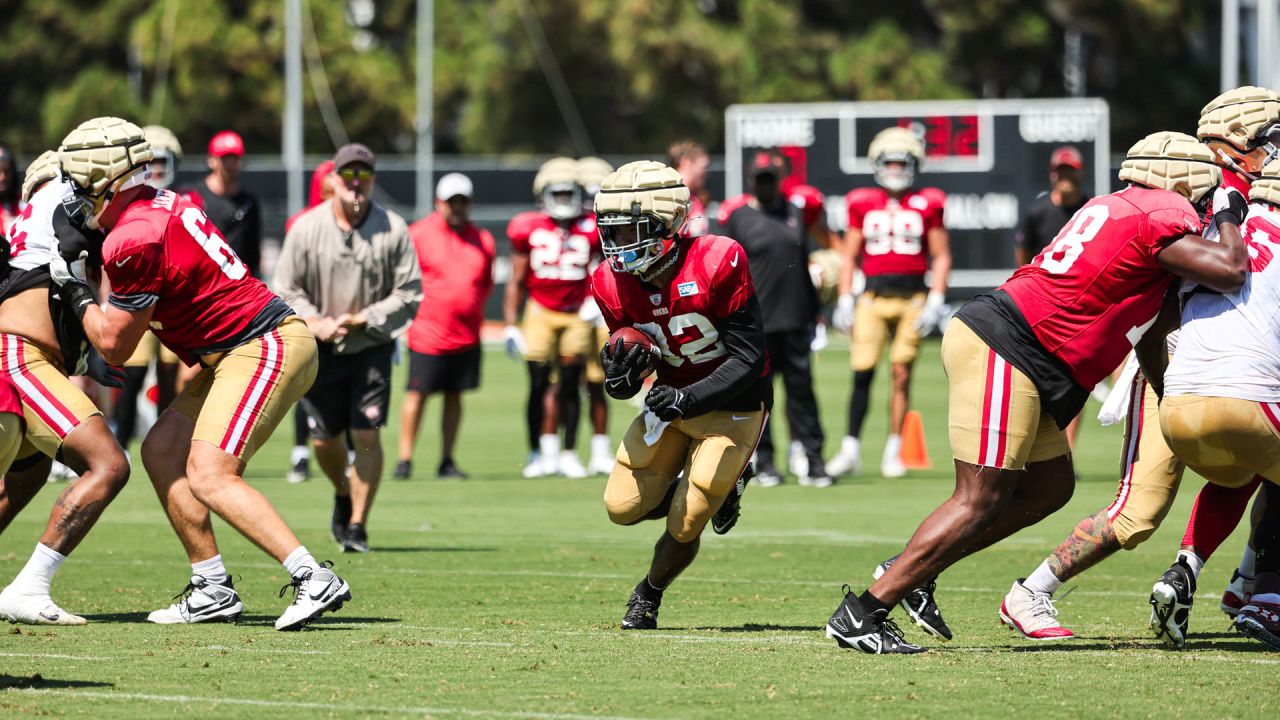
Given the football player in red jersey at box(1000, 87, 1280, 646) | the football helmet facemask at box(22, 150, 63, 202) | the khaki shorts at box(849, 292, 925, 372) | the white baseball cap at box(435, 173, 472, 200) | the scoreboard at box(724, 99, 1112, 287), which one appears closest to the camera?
the football player in red jersey at box(1000, 87, 1280, 646)

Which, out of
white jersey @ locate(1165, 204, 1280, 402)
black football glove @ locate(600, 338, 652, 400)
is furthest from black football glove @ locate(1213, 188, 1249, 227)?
black football glove @ locate(600, 338, 652, 400)

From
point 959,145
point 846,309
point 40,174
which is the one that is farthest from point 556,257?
point 959,145

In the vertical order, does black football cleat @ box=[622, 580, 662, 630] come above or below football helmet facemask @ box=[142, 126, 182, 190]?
below

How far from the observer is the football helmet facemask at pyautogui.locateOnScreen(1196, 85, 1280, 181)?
24.8 feet

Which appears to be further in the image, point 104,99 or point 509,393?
point 104,99

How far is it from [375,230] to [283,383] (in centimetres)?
316

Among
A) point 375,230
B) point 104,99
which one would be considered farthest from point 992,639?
point 104,99

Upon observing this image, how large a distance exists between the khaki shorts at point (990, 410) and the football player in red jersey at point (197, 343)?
7.87 feet

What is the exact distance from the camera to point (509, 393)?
23.9m

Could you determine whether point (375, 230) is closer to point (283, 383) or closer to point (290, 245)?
point (290, 245)

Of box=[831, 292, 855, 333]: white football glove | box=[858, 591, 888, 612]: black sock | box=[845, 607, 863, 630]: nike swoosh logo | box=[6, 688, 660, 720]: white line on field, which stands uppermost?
box=[831, 292, 855, 333]: white football glove

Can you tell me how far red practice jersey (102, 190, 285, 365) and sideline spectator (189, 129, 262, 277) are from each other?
6.02 metres

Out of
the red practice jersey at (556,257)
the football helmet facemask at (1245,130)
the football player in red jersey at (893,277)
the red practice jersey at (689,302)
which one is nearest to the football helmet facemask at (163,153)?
the red practice jersey at (556,257)

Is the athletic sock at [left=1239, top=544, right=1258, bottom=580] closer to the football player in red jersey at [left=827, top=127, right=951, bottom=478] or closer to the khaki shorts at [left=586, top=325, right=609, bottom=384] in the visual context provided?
the football player in red jersey at [left=827, top=127, right=951, bottom=478]
